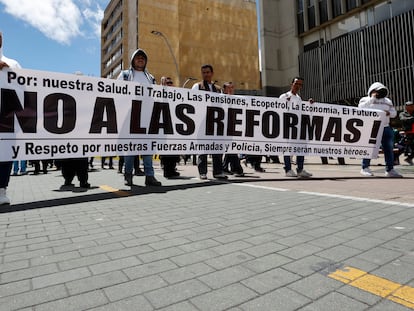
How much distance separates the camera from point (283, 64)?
32.4 metres

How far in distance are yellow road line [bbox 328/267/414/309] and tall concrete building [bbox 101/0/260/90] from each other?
51887 mm

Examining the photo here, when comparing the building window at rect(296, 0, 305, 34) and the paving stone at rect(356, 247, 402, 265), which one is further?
the building window at rect(296, 0, 305, 34)

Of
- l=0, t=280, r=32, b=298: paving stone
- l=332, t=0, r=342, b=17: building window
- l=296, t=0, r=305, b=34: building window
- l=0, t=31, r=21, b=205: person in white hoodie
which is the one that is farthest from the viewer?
l=296, t=0, r=305, b=34: building window

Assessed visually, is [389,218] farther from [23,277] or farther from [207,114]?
[207,114]

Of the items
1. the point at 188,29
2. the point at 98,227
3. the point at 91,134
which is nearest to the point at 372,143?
the point at 91,134

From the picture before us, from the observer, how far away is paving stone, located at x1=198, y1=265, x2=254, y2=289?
1.66 meters

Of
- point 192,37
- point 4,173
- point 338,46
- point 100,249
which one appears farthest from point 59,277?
point 192,37

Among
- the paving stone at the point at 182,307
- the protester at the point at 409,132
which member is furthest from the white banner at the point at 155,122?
the protester at the point at 409,132

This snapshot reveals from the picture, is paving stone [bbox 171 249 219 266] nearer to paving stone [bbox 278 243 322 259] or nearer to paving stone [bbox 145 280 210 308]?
paving stone [bbox 145 280 210 308]

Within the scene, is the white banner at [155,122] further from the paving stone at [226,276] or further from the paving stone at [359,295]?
the paving stone at [359,295]

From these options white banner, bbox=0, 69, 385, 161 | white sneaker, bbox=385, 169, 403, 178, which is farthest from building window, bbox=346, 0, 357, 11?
white sneaker, bbox=385, 169, 403, 178

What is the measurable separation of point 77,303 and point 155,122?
4.30m

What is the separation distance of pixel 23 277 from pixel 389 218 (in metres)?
3.01

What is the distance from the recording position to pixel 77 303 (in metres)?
1.48
